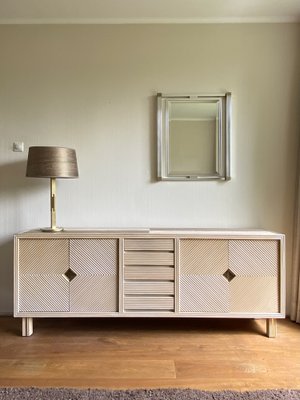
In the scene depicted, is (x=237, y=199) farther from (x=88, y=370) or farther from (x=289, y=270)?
(x=88, y=370)

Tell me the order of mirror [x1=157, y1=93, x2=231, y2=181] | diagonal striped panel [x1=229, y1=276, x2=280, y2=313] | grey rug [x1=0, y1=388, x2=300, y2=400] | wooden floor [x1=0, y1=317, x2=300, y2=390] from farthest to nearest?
mirror [x1=157, y1=93, x2=231, y2=181], diagonal striped panel [x1=229, y1=276, x2=280, y2=313], wooden floor [x1=0, y1=317, x2=300, y2=390], grey rug [x1=0, y1=388, x2=300, y2=400]

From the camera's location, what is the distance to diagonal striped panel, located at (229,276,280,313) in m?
1.97

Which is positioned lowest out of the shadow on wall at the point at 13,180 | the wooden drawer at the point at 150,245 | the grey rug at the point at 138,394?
the grey rug at the point at 138,394

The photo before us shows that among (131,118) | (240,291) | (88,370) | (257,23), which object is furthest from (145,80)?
(88,370)

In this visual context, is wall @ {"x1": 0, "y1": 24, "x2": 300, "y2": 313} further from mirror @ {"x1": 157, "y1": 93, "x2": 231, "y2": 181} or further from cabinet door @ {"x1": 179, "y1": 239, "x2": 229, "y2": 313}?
cabinet door @ {"x1": 179, "y1": 239, "x2": 229, "y2": 313}

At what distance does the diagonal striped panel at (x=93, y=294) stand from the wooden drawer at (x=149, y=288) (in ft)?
0.30

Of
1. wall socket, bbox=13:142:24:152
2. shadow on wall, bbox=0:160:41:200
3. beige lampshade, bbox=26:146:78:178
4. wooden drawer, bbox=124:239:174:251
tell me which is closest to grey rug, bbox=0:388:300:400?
wooden drawer, bbox=124:239:174:251

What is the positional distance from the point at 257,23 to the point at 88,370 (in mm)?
2678

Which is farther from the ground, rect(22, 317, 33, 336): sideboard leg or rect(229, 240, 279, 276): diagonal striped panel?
rect(229, 240, 279, 276): diagonal striped panel

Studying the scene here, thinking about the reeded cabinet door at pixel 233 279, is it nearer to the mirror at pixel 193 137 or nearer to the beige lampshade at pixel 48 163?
the mirror at pixel 193 137

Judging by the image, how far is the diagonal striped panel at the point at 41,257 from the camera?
6.54 ft

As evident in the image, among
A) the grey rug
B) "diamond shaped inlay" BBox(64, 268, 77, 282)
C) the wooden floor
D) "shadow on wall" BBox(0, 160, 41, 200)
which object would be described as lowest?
the wooden floor

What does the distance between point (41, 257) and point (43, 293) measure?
0.24 meters

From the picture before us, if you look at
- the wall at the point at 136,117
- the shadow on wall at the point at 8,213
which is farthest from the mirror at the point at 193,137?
the shadow on wall at the point at 8,213
